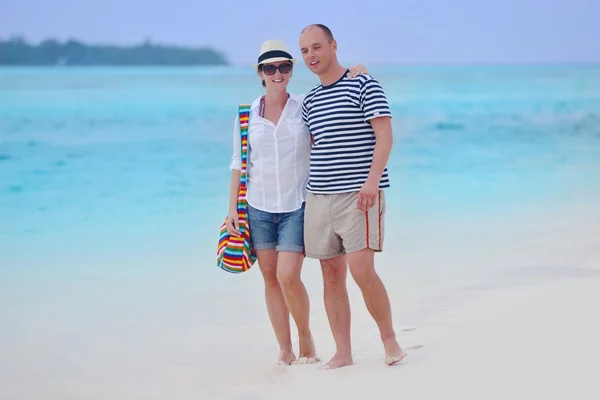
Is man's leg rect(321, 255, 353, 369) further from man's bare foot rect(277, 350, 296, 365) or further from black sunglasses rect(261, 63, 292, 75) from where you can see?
black sunglasses rect(261, 63, 292, 75)

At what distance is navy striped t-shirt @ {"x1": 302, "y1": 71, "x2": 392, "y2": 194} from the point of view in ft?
10.8

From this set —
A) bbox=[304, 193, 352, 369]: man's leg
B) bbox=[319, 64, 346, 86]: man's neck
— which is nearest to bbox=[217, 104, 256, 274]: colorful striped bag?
bbox=[304, 193, 352, 369]: man's leg

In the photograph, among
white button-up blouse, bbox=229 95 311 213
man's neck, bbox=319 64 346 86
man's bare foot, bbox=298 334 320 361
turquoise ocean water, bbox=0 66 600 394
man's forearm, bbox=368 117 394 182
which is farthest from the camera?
turquoise ocean water, bbox=0 66 600 394

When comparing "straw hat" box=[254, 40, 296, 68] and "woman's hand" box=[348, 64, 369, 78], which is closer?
"woman's hand" box=[348, 64, 369, 78]

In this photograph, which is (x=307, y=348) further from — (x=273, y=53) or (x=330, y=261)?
(x=273, y=53)

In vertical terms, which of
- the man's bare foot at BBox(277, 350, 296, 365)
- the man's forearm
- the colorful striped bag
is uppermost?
the man's forearm

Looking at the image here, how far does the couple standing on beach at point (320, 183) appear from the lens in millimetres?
3301

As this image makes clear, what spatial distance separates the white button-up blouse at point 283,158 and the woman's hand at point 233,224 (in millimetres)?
107
